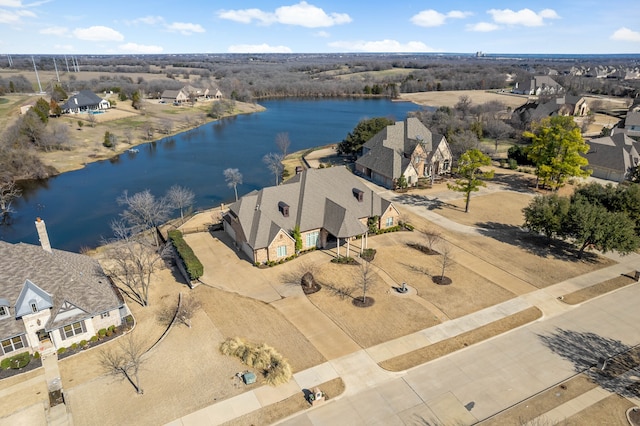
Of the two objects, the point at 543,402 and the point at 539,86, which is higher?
the point at 539,86

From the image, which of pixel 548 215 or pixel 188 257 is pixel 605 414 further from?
pixel 188 257

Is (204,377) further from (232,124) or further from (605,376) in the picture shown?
(232,124)

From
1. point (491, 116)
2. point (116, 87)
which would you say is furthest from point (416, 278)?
point (116, 87)

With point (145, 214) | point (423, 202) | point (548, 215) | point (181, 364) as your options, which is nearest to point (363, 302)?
point (181, 364)

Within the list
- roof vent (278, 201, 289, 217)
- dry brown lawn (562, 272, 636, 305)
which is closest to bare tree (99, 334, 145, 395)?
roof vent (278, 201, 289, 217)

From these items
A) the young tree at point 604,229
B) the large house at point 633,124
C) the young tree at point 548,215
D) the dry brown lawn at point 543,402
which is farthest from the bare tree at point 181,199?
the large house at point 633,124

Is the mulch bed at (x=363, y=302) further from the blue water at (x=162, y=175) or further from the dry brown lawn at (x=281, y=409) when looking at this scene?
the blue water at (x=162, y=175)
